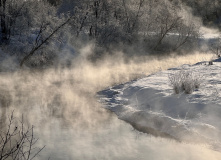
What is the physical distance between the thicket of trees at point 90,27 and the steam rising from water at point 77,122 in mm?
3875

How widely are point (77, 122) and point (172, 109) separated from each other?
354 cm

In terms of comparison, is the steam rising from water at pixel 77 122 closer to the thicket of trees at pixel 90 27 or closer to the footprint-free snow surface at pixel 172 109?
the footprint-free snow surface at pixel 172 109

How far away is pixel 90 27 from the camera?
3356 centimetres

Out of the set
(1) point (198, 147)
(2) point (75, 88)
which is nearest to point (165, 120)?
(1) point (198, 147)

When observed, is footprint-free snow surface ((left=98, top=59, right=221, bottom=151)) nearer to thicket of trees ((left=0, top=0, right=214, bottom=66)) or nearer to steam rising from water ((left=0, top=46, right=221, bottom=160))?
steam rising from water ((left=0, top=46, right=221, bottom=160))

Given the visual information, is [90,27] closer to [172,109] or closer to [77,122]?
[172,109]

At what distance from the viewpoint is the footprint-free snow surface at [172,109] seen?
10102 mm

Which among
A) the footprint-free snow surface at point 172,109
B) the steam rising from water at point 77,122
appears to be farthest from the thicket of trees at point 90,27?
the footprint-free snow surface at point 172,109

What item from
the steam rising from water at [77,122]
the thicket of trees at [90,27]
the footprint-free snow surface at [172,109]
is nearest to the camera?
the steam rising from water at [77,122]

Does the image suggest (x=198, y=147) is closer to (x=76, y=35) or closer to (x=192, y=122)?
(x=192, y=122)

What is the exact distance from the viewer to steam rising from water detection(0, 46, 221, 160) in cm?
870

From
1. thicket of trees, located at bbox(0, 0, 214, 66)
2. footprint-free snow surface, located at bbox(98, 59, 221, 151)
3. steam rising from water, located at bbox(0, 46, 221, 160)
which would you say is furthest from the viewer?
thicket of trees, located at bbox(0, 0, 214, 66)

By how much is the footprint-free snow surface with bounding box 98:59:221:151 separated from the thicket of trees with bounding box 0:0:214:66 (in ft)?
32.5

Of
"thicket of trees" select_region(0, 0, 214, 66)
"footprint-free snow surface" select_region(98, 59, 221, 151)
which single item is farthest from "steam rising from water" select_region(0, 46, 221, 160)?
"thicket of trees" select_region(0, 0, 214, 66)
